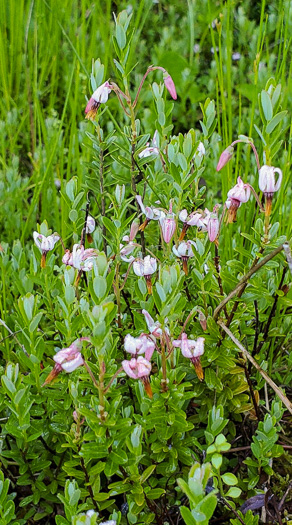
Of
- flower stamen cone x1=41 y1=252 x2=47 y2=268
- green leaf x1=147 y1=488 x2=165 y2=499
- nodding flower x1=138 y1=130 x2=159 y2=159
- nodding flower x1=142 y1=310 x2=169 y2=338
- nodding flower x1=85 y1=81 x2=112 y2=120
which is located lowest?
green leaf x1=147 y1=488 x2=165 y2=499

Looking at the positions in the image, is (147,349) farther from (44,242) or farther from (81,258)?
(44,242)

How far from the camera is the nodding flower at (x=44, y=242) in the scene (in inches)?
57.5

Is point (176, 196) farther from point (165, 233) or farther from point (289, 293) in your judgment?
point (289, 293)

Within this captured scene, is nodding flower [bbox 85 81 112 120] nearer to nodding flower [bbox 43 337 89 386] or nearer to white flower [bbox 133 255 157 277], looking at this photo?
white flower [bbox 133 255 157 277]

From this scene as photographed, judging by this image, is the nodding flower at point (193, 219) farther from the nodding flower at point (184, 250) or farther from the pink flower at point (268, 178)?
the pink flower at point (268, 178)

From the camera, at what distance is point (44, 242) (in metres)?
1.46

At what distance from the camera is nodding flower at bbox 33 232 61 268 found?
4.79ft

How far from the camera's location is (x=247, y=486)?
139cm

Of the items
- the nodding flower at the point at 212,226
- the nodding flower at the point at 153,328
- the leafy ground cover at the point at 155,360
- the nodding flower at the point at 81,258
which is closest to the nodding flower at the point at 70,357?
the leafy ground cover at the point at 155,360

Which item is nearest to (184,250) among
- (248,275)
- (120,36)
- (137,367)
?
(248,275)

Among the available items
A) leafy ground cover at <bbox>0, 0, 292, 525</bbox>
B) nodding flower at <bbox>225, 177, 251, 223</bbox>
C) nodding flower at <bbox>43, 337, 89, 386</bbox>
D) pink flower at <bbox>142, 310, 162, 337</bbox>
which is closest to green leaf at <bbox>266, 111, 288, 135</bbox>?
leafy ground cover at <bbox>0, 0, 292, 525</bbox>

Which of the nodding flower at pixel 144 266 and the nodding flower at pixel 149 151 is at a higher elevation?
the nodding flower at pixel 149 151

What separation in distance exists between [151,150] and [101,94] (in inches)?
8.4

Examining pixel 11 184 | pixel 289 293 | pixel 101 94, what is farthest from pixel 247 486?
pixel 11 184
